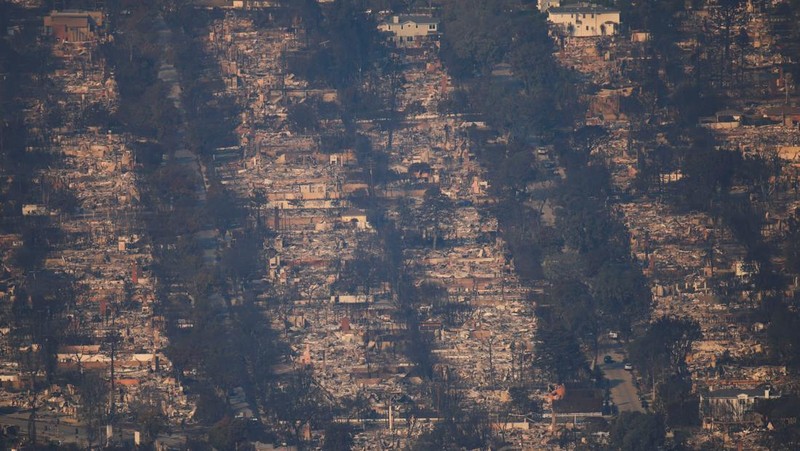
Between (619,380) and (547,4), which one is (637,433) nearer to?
(619,380)

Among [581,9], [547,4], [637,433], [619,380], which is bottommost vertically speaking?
[637,433]

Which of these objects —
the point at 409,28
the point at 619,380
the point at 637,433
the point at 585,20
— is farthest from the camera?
the point at 585,20

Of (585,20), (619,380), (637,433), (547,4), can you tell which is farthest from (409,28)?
(637,433)

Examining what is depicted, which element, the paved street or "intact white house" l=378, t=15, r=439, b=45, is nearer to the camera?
the paved street

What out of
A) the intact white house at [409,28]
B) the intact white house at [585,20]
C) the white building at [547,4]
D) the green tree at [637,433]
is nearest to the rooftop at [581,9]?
the intact white house at [585,20]

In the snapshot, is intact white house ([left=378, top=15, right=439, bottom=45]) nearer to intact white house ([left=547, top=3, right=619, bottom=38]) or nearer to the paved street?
intact white house ([left=547, top=3, right=619, bottom=38])

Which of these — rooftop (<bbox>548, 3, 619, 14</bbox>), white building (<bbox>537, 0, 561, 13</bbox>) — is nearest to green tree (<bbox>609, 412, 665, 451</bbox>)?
rooftop (<bbox>548, 3, 619, 14</bbox>)
